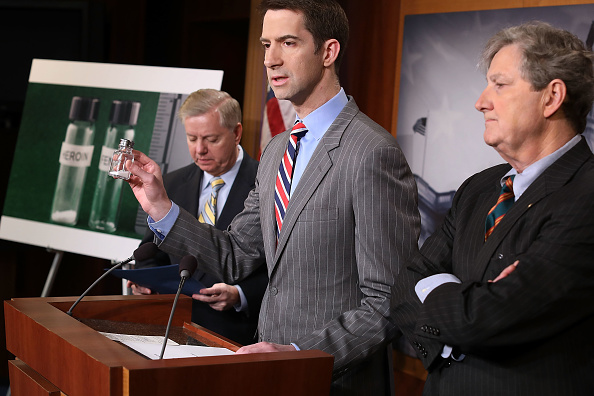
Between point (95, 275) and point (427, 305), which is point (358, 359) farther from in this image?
point (95, 275)

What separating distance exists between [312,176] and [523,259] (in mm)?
675

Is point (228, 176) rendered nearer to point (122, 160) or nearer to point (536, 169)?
point (122, 160)

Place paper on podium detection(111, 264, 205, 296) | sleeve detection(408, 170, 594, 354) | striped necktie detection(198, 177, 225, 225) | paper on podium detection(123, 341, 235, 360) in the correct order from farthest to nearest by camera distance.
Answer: striped necktie detection(198, 177, 225, 225)
paper on podium detection(111, 264, 205, 296)
paper on podium detection(123, 341, 235, 360)
sleeve detection(408, 170, 594, 354)

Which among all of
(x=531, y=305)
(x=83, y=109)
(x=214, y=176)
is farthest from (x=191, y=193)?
(x=531, y=305)

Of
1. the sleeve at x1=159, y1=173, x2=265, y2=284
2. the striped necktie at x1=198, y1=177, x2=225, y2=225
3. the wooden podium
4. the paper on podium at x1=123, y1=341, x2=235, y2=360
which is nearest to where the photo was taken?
the wooden podium

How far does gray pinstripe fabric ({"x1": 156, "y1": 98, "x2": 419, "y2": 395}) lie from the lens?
1.87 metres

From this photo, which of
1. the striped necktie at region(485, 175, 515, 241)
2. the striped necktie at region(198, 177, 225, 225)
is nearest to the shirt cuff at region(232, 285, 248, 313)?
the striped necktie at region(198, 177, 225, 225)

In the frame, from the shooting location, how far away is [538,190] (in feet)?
5.40

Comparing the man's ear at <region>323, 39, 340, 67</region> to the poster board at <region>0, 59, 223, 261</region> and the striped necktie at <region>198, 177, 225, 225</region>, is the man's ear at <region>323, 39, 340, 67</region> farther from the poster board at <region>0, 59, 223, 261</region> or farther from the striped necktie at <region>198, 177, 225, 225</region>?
the poster board at <region>0, 59, 223, 261</region>

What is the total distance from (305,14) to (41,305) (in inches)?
43.8

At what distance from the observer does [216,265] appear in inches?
89.8

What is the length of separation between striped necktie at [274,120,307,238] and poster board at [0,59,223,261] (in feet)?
6.40

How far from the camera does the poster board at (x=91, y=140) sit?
417 centimetres

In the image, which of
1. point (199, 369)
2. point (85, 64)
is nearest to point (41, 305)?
point (199, 369)
